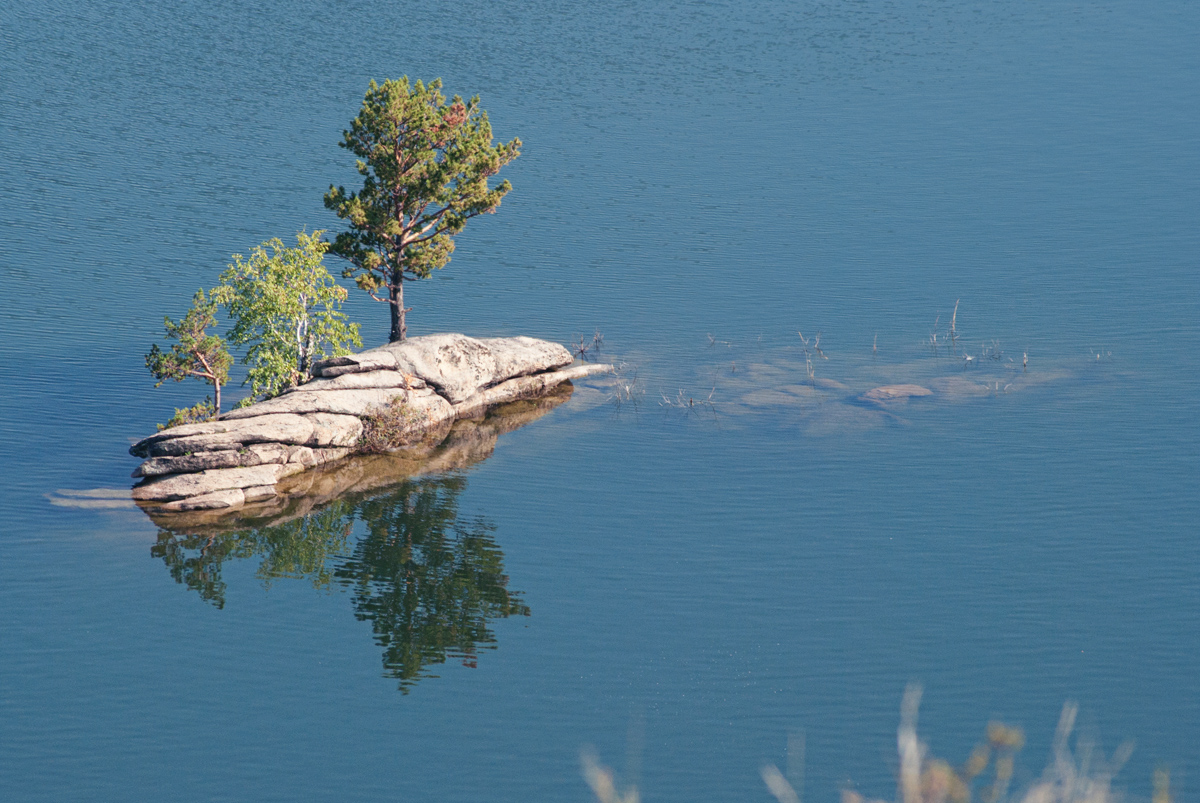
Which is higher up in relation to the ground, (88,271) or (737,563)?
(88,271)

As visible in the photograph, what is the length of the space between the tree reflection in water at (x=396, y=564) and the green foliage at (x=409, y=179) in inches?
437

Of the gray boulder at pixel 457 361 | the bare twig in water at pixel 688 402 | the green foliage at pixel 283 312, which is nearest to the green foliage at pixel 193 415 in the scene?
the green foliage at pixel 283 312

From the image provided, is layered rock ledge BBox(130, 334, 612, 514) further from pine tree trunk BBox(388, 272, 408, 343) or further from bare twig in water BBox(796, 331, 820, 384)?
bare twig in water BBox(796, 331, 820, 384)

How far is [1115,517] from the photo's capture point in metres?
44.1

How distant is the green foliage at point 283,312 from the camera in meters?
48.8

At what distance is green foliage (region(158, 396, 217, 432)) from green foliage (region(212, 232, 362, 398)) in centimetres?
180

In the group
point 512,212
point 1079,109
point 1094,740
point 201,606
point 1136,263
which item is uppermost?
point 1079,109

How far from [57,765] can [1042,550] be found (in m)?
29.9

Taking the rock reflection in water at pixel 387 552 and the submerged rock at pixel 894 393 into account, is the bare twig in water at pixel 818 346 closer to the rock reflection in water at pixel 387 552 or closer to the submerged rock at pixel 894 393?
the submerged rock at pixel 894 393

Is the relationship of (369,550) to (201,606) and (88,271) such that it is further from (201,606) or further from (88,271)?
(88,271)

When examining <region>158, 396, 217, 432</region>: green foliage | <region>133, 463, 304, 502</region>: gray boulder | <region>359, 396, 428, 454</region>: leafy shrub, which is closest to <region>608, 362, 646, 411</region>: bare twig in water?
<region>359, 396, 428, 454</region>: leafy shrub

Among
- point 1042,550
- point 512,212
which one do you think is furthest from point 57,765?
point 512,212

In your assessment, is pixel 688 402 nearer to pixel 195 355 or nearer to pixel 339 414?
pixel 339 414

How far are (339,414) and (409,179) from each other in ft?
33.7
